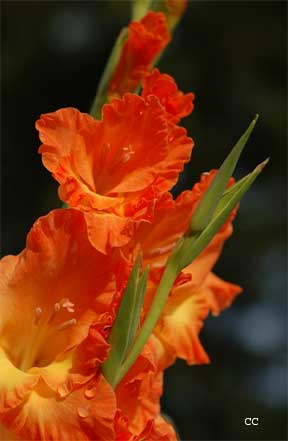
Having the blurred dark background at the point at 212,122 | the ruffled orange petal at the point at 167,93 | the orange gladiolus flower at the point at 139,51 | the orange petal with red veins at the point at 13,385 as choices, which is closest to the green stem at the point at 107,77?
the orange gladiolus flower at the point at 139,51

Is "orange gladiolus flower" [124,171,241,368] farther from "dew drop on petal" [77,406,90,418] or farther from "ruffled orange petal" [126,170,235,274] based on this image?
"dew drop on petal" [77,406,90,418]

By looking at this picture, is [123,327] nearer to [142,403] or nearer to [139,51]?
[142,403]

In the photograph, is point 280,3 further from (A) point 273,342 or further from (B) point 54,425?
(B) point 54,425

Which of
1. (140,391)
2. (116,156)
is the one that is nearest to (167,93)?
(116,156)

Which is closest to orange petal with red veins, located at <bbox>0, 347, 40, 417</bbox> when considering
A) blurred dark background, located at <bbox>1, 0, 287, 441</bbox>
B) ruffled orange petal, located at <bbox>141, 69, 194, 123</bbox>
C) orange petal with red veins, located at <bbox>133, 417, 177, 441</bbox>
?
orange petal with red veins, located at <bbox>133, 417, 177, 441</bbox>

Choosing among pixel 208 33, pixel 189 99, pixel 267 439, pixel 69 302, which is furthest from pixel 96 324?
pixel 208 33
